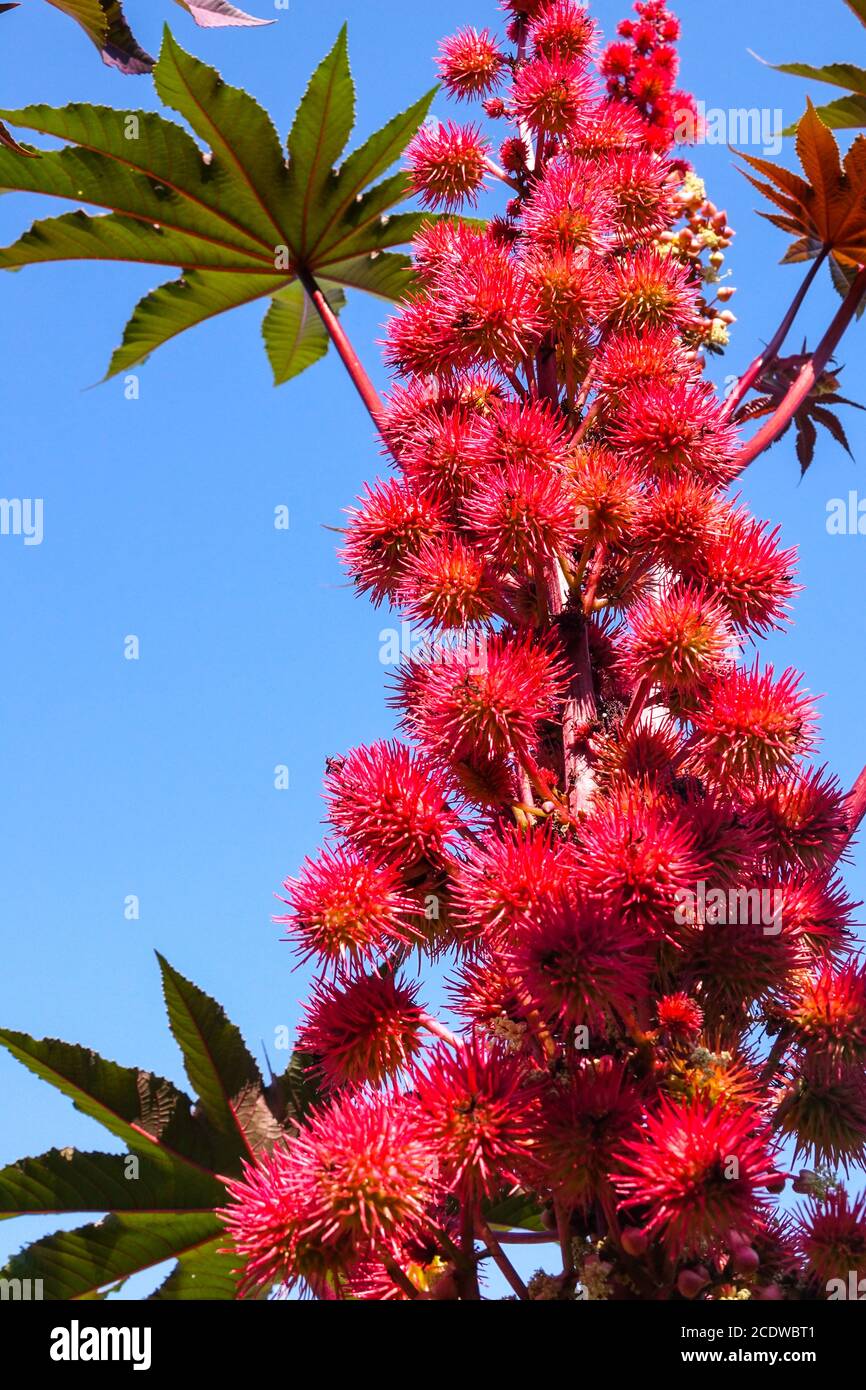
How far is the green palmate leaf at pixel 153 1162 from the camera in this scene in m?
3.27

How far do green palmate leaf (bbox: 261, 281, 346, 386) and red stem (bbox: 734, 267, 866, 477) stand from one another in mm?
2093

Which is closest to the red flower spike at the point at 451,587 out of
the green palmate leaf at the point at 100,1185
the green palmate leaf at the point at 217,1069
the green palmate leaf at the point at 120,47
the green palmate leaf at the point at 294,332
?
the green palmate leaf at the point at 217,1069

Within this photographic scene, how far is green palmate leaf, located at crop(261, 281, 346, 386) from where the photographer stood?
5.12 m

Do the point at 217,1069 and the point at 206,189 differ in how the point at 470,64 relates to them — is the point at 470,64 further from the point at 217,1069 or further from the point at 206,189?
the point at 217,1069

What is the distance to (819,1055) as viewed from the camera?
2.56m

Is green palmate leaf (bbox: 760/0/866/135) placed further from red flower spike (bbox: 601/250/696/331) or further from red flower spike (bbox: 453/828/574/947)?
red flower spike (bbox: 453/828/574/947)

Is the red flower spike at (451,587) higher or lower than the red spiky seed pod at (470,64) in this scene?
lower

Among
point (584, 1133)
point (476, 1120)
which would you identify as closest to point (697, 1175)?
point (584, 1133)

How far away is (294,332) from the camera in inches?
A: 207

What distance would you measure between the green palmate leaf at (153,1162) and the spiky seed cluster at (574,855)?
2.34 feet

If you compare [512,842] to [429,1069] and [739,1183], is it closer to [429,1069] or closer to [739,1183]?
[429,1069]

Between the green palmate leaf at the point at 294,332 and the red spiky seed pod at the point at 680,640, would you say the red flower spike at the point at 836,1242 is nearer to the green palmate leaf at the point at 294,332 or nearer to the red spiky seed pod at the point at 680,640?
the red spiky seed pod at the point at 680,640
